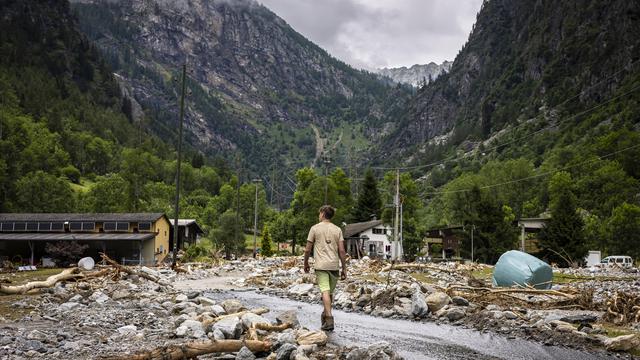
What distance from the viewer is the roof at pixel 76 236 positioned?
57.0m

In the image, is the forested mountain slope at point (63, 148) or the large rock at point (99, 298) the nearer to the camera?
the large rock at point (99, 298)

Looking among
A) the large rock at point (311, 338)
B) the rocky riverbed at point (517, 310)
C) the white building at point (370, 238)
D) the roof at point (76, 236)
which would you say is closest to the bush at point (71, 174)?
the roof at point (76, 236)

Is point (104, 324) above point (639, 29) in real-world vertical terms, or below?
below

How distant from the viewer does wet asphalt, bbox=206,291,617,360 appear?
11.5m

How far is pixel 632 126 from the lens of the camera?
14212 cm

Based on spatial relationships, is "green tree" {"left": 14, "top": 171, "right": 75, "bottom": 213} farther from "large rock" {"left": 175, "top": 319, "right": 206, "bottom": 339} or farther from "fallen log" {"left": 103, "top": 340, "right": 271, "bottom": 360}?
"fallen log" {"left": 103, "top": 340, "right": 271, "bottom": 360}

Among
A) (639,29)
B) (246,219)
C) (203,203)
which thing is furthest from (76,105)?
(639,29)

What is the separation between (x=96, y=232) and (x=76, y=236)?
365 centimetres

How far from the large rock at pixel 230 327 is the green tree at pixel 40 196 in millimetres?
84859

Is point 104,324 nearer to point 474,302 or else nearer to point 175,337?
point 175,337

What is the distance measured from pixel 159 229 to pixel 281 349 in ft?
197

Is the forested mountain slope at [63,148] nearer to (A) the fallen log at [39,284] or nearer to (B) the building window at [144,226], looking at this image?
(B) the building window at [144,226]

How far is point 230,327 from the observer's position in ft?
39.8

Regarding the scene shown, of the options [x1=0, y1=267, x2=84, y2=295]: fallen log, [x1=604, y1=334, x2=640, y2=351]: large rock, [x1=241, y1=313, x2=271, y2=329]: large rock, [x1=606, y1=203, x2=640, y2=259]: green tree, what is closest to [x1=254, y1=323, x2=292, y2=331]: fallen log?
[x1=241, y1=313, x2=271, y2=329]: large rock
